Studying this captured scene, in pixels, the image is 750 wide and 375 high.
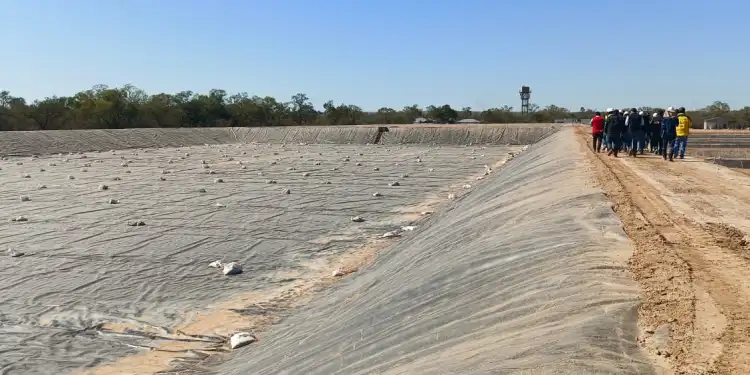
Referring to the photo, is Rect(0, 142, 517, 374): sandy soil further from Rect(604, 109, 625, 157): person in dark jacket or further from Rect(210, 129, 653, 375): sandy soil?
Rect(604, 109, 625, 157): person in dark jacket

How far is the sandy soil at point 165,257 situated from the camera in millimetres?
7059

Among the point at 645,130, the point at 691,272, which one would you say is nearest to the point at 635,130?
the point at 645,130

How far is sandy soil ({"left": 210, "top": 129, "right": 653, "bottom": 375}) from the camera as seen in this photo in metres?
3.68

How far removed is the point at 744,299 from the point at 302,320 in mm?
4621

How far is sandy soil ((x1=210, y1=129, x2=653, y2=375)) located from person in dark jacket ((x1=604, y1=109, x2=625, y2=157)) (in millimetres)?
10351

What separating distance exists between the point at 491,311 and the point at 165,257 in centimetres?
736

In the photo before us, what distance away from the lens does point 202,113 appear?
8331 centimetres

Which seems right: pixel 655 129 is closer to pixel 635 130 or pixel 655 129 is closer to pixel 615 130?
pixel 635 130

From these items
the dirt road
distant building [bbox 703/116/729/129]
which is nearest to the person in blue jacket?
the dirt road

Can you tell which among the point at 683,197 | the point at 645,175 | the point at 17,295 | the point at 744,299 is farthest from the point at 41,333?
the point at 645,175

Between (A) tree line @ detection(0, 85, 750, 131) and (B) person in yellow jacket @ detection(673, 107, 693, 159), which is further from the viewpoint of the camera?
(A) tree line @ detection(0, 85, 750, 131)

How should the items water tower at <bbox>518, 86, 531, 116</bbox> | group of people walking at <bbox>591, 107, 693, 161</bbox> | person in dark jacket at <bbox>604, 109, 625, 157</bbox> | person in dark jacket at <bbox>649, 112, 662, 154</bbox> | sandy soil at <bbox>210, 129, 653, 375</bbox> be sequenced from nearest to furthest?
sandy soil at <bbox>210, 129, 653, 375</bbox> → group of people walking at <bbox>591, 107, 693, 161</bbox> → person in dark jacket at <bbox>604, 109, 625, 157</bbox> → person in dark jacket at <bbox>649, 112, 662, 154</bbox> → water tower at <bbox>518, 86, 531, 116</bbox>

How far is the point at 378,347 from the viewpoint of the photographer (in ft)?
16.1

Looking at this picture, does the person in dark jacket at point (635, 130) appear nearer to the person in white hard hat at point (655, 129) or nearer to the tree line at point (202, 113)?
the person in white hard hat at point (655, 129)
